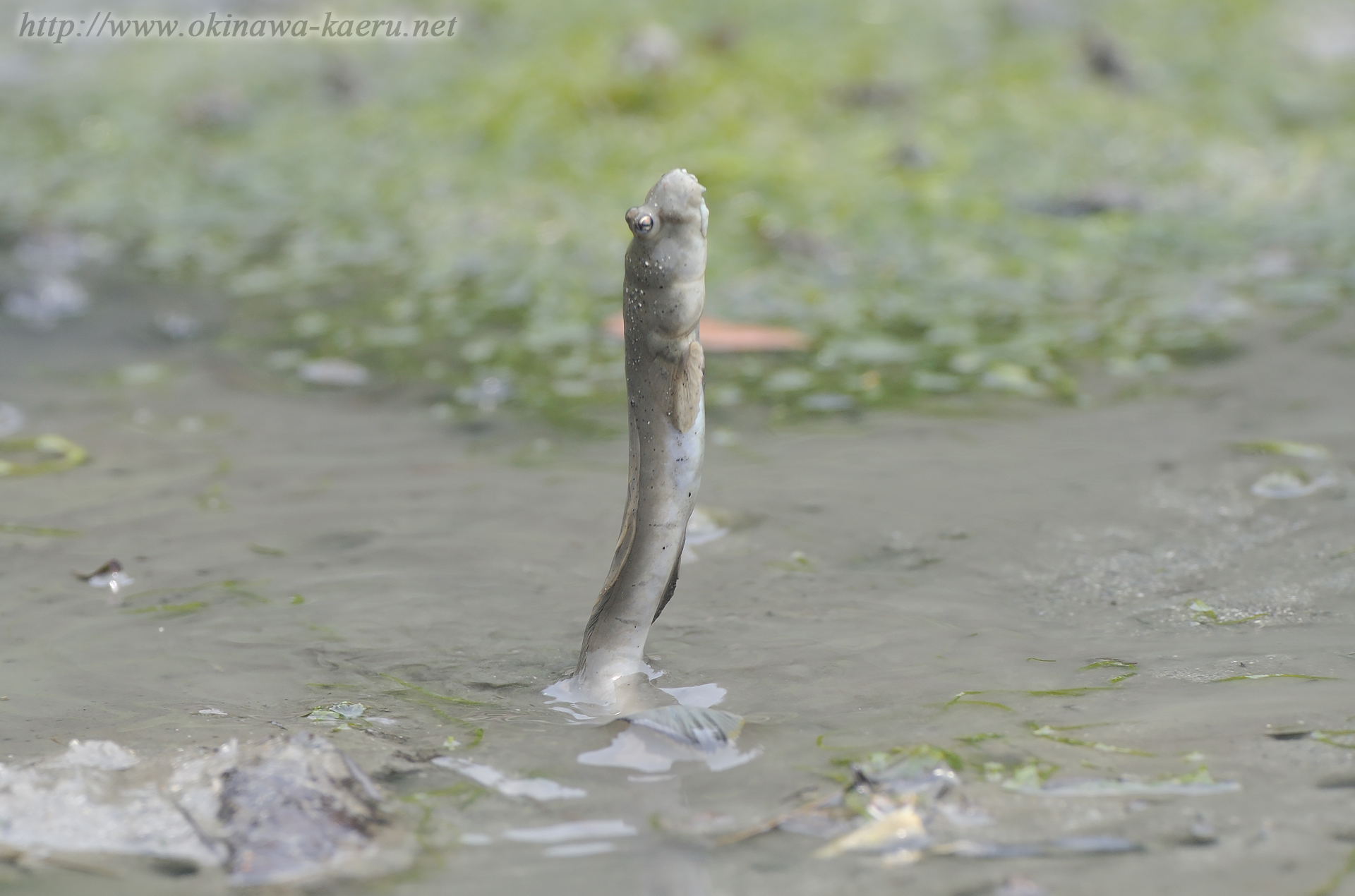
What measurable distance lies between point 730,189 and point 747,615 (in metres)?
3.60

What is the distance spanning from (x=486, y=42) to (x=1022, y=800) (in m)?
6.79

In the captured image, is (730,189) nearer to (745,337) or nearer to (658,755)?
(745,337)

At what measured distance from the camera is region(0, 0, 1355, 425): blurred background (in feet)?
15.7

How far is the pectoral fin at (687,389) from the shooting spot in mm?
2236

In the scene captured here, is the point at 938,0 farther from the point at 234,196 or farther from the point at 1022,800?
the point at 1022,800

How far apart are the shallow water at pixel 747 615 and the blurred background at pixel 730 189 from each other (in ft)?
1.51

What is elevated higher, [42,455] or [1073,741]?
[42,455]

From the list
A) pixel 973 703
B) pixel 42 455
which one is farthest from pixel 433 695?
pixel 42 455

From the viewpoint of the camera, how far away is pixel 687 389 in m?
2.25

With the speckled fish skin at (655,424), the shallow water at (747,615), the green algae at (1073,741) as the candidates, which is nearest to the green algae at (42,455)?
the shallow water at (747,615)

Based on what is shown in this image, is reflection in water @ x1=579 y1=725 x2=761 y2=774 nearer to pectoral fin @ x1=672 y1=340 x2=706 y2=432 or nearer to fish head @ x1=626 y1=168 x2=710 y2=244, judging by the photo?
pectoral fin @ x1=672 y1=340 x2=706 y2=432

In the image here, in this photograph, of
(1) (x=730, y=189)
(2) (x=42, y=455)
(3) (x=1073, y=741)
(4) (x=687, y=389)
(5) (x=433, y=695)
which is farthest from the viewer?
(1) (x=730, y=189)

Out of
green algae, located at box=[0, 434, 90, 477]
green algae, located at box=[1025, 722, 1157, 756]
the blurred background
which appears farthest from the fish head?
green algae, located at box=[0, 434, 90, 477]

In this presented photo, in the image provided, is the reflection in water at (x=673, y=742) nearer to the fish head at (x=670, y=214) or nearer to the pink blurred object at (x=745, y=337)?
the fish head at (x=670, y=214)
